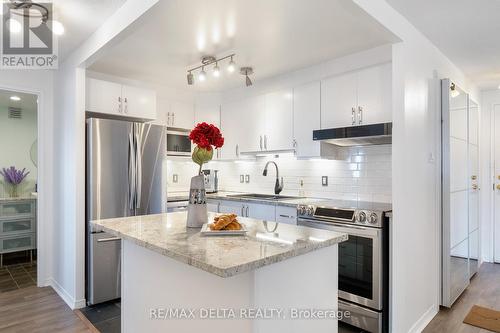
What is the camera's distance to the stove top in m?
2.43

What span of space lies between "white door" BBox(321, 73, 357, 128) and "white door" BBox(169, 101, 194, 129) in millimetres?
2024

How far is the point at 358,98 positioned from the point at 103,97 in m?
2.65

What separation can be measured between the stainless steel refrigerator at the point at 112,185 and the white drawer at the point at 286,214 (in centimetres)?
136

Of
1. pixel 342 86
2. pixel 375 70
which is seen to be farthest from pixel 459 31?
pixel 342 86

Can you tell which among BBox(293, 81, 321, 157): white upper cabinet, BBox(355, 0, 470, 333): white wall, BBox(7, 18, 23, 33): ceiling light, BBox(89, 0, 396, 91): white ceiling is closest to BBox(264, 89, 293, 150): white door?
BBox(293, 81, 321, 157): white upper cabinet

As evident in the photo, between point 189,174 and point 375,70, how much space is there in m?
3.02

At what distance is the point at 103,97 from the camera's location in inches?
129

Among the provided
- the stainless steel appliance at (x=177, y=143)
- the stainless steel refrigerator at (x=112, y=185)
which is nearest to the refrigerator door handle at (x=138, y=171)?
the stainless steel refrigerator at (x=112, y=185)

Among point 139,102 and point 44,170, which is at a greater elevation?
point 139,102

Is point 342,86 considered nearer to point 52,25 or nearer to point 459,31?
point 459,31

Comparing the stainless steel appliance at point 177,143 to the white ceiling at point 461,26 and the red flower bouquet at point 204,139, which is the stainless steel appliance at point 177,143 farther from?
the white ceiling at point 461,26

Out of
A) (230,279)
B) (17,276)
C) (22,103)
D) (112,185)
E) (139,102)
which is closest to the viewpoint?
(230,279)

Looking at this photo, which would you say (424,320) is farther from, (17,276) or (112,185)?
(17,276)

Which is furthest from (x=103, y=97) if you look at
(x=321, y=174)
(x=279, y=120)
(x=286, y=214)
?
(x=321, y=174)
